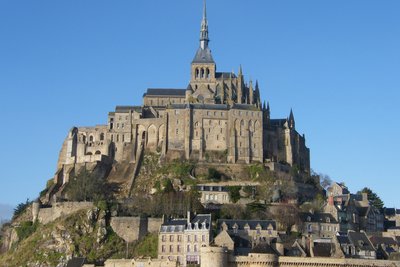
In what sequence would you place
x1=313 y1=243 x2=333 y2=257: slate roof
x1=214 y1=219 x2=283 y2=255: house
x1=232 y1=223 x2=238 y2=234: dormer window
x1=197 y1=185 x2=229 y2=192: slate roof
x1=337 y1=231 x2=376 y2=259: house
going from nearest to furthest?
x1=214 y1=219 x2=283 y2=255: house
x1=313 y1=243 x2=333 y2=257: slate roof
x1=337 y1=231 x2=376 y2=259: house
x1=232 y1=223 x2=238 y2=234: dormer window
x1=197 y1=185 x2=229 y2=192: slate roof

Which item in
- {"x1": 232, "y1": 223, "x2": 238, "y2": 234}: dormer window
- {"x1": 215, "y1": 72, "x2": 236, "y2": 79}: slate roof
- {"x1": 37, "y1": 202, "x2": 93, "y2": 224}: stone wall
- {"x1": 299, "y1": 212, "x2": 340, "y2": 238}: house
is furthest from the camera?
{"x1": 215, "y1": 72, "x2": 236, "y2": 79}: slate roof

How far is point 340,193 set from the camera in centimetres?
9231

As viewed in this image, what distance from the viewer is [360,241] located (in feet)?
237

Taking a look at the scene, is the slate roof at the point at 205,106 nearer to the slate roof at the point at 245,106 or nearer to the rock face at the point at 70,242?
the slate roof at the point at 245,106

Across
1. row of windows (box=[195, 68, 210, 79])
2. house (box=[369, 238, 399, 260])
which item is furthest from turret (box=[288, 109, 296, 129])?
house (box=[369, 238, 399, 260])

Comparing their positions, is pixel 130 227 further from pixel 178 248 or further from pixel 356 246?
pixel 356 246

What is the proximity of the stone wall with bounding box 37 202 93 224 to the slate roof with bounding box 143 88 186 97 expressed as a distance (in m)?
28.5

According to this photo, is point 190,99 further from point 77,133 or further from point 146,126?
point 77,133

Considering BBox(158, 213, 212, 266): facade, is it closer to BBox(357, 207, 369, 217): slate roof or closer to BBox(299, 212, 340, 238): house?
BBox(299, 212, 340, 238): house

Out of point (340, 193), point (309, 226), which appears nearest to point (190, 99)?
point (340, 193)

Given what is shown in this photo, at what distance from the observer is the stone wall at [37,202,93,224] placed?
261 feet

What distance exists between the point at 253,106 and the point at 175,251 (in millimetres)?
32699

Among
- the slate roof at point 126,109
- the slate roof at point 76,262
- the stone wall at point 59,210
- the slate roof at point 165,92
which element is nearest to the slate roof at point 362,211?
the slate roof at point 165,92

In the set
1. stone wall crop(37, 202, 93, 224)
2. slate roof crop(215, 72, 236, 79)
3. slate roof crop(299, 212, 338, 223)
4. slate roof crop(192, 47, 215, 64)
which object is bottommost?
slate roof crop(299, 212, 338, 223)
